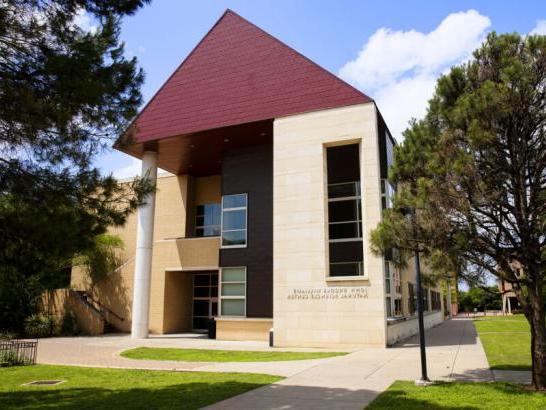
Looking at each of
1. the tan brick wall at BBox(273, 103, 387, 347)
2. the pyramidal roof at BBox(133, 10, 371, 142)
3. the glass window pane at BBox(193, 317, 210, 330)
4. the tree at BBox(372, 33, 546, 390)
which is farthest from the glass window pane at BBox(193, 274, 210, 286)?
the tree at BBox(372, 33, 546, 390)

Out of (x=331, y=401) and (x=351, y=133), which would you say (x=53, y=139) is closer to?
(x=331, y=401)

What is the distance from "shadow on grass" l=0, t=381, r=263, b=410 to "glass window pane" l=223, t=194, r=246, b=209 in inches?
588

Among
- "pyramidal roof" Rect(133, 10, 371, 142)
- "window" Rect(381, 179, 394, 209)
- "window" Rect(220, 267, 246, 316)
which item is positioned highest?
"pyramidal roof" Rect(133, 10, 371, 142)

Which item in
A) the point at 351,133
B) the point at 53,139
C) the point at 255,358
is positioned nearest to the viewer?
the point at 53,139

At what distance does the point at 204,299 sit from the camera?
99.5ft

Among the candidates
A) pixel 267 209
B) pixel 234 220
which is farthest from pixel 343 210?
pixel 234 220

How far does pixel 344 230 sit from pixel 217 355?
829cm

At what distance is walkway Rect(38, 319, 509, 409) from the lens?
9023 mm

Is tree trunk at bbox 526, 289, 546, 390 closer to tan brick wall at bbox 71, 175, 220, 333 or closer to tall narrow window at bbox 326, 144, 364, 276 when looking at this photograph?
tall narrow window at bbox 326, 144, 364, 276

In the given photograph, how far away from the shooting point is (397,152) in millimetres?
11422

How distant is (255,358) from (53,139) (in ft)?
34.5

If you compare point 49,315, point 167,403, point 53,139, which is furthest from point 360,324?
point 49,315

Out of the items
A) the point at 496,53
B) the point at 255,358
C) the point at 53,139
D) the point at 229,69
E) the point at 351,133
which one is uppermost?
the point at 229,69

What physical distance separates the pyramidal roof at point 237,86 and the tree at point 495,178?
456 inches
